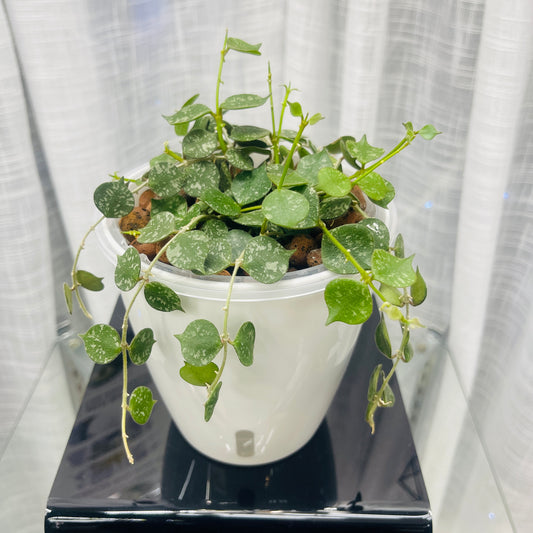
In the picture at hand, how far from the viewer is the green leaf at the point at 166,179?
0.47m

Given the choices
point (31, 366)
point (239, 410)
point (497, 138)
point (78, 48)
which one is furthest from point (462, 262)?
point (31, 366)

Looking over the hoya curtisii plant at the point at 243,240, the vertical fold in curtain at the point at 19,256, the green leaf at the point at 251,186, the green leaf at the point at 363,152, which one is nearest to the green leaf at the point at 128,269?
the hoya curtisii plant at the point at 243,240

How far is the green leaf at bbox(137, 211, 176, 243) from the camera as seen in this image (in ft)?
1.34

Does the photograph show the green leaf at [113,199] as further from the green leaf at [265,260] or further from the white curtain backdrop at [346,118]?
the white curtain backdrop at [346,118]

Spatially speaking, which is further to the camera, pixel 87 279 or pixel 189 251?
pixel 87 279

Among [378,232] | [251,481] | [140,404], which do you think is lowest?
[251,481]

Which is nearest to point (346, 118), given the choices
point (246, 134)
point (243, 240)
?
point (246, 134)

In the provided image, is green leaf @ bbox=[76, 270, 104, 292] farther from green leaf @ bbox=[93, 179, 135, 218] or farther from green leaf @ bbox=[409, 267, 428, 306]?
green leaf @ bbox=[409, 267, 428, 306]

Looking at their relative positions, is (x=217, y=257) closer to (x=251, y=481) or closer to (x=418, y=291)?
(x=418, y=291)

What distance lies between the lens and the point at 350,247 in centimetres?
42

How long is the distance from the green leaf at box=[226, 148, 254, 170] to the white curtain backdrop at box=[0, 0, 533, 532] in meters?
0.34

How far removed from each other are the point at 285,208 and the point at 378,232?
10cm

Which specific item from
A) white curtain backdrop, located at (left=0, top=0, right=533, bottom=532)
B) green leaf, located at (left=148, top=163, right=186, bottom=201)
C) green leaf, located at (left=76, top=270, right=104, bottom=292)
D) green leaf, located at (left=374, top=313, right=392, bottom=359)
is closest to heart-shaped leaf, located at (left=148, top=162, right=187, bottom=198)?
green leaf, located at (left=148, top=163, right=186, bottom=201)

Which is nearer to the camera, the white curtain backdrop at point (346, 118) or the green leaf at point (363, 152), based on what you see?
the green leaf at point (363, 152)
